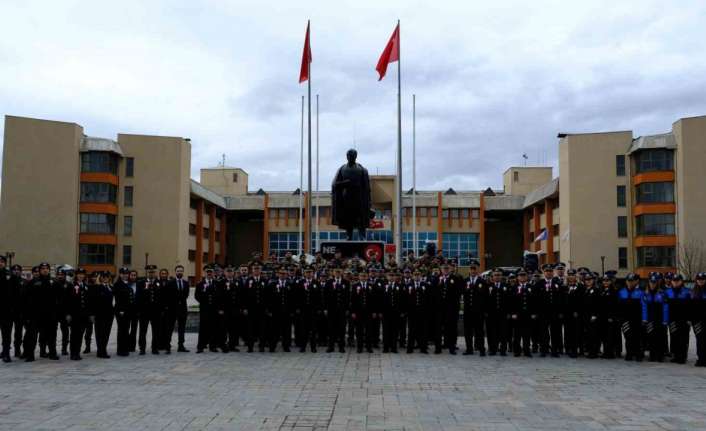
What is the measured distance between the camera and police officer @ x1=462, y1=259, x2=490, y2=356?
1305cm

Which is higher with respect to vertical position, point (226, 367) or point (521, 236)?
point (521, 236)

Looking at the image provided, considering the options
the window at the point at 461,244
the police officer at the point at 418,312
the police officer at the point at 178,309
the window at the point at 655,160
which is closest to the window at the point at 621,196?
the window at the point at 655,160

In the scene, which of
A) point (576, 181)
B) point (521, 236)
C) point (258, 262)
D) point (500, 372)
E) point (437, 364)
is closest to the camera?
point (500, 372)

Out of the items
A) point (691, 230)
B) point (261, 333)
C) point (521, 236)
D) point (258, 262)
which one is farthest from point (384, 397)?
point (521, 236)

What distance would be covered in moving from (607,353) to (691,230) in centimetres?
3806

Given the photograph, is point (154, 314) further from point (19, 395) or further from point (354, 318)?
point (19, 395)

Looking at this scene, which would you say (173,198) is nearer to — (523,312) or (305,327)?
(305,327)

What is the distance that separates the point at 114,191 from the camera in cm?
5328

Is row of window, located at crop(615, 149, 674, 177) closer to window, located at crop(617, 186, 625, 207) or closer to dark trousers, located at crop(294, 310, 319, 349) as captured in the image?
window, located at crop(617, 186, 625, 207)

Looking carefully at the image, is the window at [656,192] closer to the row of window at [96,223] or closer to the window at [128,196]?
the window at [128,196]

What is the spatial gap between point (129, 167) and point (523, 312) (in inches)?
1840

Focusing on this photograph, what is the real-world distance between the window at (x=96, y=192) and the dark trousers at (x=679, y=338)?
47.5 meters

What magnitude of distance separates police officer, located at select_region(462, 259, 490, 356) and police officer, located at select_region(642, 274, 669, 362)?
3141mm

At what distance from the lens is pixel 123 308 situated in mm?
13086
